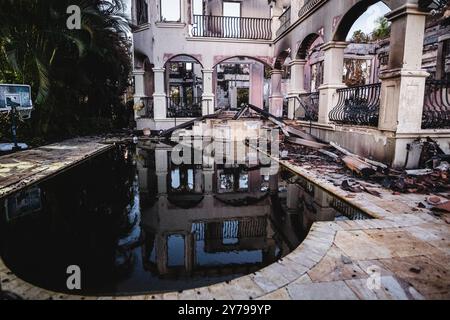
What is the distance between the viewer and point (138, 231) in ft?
11.9

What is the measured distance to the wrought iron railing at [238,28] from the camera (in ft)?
52.2

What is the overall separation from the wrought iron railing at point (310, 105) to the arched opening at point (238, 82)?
26.9 feet

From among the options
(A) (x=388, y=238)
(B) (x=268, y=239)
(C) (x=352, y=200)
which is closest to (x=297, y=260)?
(B) (x=268, y=239)

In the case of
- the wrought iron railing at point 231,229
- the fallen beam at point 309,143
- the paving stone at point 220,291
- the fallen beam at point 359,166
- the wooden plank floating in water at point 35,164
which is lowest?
the wrought iron railing at point 231,229

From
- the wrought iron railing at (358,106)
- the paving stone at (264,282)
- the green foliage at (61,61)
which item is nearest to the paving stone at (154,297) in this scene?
the paving stone at (264,282)

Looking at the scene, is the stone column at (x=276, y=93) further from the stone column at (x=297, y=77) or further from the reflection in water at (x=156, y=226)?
the reflection in water at (x=156, y=226)

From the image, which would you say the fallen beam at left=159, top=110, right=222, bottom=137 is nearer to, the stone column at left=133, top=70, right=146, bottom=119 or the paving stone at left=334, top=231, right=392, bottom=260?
the stone column at left=133, top=70, right=146, bottom=119

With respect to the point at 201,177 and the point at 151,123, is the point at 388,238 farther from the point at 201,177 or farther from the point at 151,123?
the point at 151,123

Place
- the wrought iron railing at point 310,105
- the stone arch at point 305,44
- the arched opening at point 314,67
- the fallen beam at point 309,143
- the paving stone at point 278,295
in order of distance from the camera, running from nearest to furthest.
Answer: the paving stone at point 278,295 → the fallen beam at point 309,143 → the stone arch at point 305,44 → the wrought iron railing at point 310,105 → the arched opening at point 314,67

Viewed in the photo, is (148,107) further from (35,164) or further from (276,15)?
(35,164)

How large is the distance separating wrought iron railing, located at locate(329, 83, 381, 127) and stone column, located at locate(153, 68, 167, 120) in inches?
352

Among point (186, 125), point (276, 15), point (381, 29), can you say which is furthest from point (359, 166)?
point (381, 29)

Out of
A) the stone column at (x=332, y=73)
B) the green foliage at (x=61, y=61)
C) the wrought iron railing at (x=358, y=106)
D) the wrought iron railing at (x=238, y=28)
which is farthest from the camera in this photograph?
the wrought iron railing at (x=238, y=28)

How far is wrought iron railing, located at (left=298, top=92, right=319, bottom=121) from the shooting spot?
1123cm
